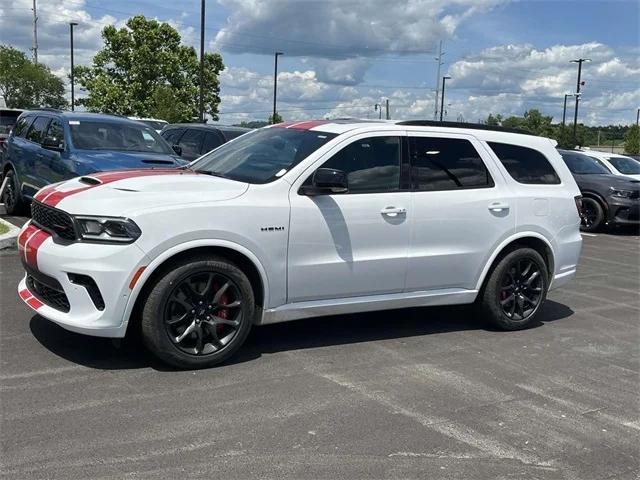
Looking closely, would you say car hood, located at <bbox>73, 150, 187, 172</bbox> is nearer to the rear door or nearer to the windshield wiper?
the windshield wiper

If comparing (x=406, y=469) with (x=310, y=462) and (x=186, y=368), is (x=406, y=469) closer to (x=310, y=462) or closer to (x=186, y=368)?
(x=310, y=462)

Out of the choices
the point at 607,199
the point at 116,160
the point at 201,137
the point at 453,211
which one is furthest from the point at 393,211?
the point at 607,199

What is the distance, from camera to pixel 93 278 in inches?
166

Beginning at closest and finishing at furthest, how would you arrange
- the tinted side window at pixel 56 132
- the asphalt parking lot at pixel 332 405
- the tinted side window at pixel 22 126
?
1. the asphalt parking lot at pixel 332 405
2. the tinted side window at pixel 56 132
3. the tinted side window at pixel 22 126

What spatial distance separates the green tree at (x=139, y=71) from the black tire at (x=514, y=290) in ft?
149

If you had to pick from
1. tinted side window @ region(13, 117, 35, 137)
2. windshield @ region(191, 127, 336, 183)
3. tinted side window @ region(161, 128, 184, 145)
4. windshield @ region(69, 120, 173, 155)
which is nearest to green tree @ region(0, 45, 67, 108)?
tinted side window @ region(161, 128, 184, 145)

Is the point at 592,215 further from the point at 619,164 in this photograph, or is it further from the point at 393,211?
the point at 393,211

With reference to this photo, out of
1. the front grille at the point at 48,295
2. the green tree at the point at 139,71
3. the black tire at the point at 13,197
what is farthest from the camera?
the green tree at the point at 139,71

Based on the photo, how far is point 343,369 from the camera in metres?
4.82

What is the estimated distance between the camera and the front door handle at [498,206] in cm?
581

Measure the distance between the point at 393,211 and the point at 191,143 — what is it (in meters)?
8.88

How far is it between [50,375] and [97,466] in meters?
1.32

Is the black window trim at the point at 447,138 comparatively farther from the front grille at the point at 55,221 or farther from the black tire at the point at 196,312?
the front grille at the point at 55,221

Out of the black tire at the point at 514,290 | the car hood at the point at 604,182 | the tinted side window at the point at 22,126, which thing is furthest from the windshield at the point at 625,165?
the tinted side window at the point at 22,126
